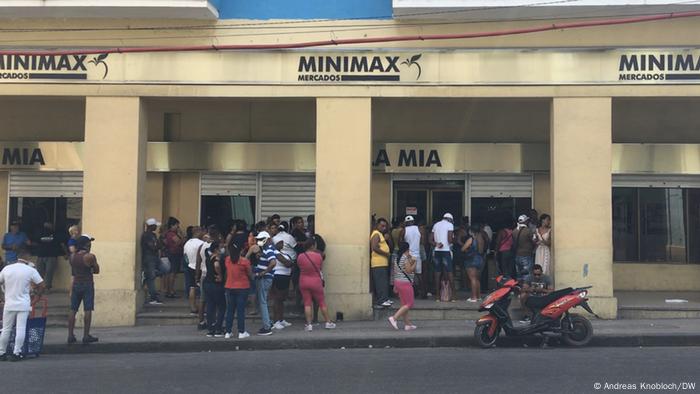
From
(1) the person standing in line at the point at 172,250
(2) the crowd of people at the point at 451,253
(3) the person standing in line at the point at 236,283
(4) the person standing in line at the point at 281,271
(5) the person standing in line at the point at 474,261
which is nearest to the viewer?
(3) the person standing in line at the point at 236,283

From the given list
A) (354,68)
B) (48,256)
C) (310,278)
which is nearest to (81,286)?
(310,278)

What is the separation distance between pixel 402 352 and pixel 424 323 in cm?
199

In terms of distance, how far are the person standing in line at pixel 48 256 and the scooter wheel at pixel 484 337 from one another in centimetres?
909

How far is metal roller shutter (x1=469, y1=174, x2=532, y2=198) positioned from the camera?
48.3 feet

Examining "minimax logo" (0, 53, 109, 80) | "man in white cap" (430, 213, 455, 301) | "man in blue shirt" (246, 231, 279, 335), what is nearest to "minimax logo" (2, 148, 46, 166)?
"minimax logo" (0, 53, 109, 80)

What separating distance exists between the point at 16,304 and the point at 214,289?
2.81m

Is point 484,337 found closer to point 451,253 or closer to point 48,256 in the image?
point 451,253

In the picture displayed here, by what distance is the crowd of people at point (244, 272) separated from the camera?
34.2ft

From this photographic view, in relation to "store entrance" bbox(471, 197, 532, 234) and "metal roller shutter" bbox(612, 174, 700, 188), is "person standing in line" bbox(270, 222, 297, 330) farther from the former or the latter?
"metal roller shutter" bbox(612, 174, 700, 188)

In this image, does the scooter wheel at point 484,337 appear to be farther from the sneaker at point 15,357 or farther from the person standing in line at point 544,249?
the sneaker at point 15,357

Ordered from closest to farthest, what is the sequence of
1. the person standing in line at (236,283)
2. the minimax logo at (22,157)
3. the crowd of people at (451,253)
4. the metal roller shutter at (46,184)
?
1. the person standing in line at (236,283)
2. the crowd of people at (451,253)
3. the minimax logo at (22,157)
4. the metal roller shutter at (46,184)

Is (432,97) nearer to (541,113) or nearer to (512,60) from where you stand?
(512,60)

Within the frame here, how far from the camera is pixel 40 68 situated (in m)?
12.1

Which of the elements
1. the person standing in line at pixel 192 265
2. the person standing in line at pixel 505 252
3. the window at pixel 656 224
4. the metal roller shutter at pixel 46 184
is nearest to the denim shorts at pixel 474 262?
the person standing in line at pixel 505 252
